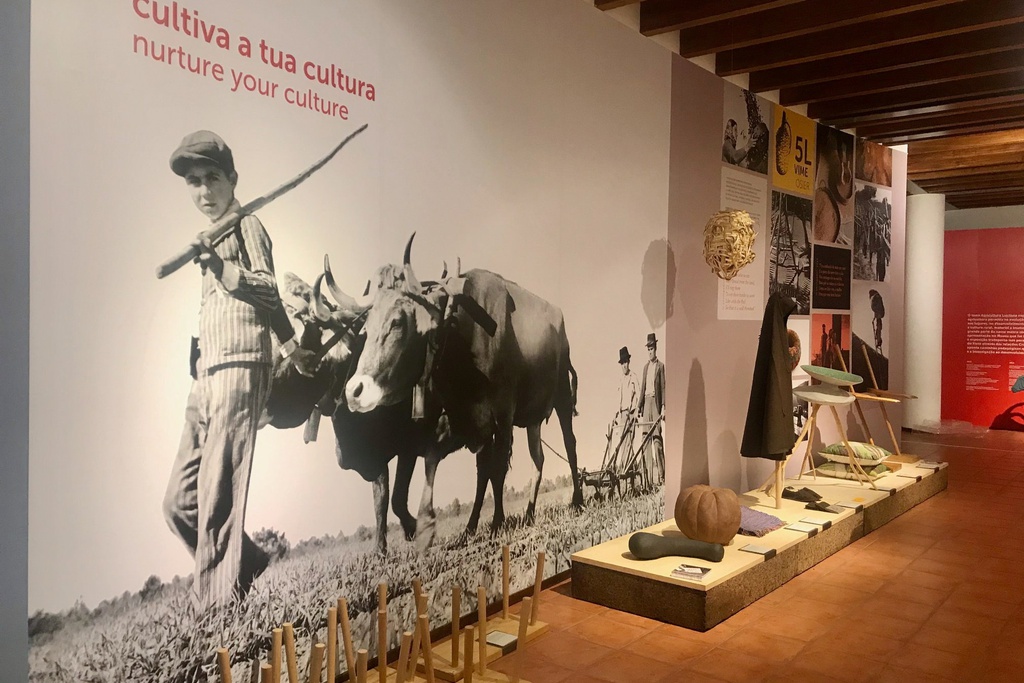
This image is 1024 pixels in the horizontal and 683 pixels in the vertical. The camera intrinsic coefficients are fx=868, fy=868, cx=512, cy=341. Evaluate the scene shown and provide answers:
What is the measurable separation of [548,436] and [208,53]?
93.9 inches

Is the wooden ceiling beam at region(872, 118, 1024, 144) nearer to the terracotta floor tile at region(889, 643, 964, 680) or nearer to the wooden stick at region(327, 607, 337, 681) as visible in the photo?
the terracotta floor tile at region(889, 643, 964, 680)

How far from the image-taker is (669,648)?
3.65 meters

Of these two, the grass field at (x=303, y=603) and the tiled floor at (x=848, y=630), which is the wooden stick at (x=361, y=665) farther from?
the tiled floor at (x=848, y=630)

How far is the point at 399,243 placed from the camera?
3.45 meters

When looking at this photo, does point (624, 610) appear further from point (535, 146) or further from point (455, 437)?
point (535, 146)

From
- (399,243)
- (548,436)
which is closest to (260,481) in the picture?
(399,243)

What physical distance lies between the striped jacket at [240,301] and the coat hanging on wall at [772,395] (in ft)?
10.3

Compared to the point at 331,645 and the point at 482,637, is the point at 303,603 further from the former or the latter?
the point at 482,637

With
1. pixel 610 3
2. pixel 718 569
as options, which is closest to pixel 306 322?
pixel 718 569

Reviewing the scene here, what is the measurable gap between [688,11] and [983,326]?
879 cm

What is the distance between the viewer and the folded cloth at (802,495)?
5.56 metres

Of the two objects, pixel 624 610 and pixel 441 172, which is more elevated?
pixel 441 172

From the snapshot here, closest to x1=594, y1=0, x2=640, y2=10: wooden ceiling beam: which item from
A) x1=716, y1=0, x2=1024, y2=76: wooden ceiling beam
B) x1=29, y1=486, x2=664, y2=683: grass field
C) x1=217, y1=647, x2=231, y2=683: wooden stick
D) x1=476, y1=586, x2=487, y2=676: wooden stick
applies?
x1=716, y1=0, x2=1024, y2=76: wooden ceiling beam

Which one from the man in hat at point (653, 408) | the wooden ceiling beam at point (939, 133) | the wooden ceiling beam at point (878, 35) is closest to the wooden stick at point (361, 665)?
the man in hat at point (653, 408)
